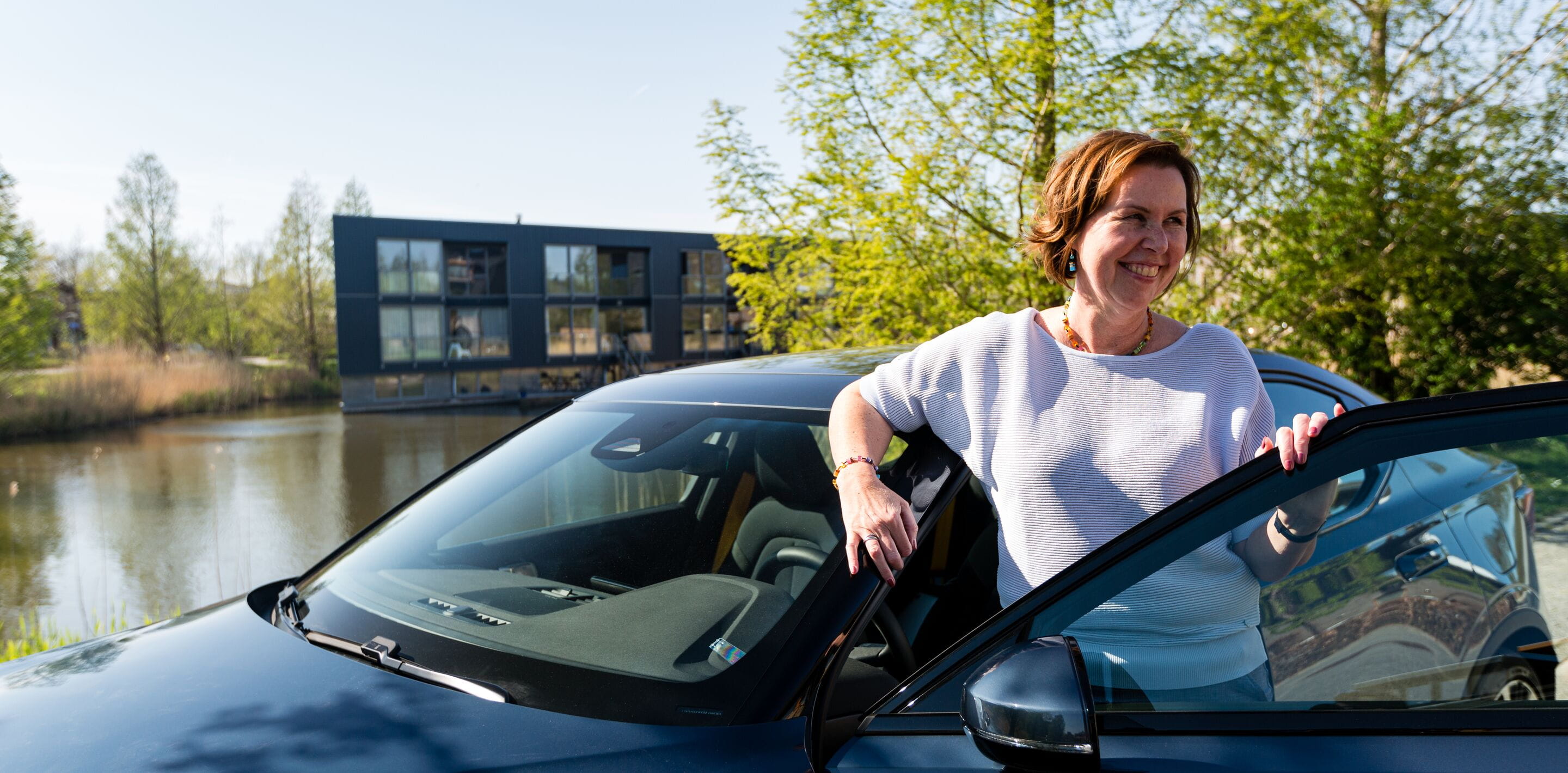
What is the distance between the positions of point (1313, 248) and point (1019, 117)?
3063mm

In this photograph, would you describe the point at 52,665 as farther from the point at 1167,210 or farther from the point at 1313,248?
the point at 1313,248

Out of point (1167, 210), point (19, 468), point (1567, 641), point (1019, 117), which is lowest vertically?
point (19, 468)

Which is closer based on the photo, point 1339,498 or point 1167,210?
point 1339,498

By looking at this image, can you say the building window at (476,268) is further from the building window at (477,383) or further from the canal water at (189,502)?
the canal water at (189,502)

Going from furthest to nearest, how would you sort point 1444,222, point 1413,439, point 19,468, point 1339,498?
point 19,468, point 1444,222, point 1339,498, point 1413,439

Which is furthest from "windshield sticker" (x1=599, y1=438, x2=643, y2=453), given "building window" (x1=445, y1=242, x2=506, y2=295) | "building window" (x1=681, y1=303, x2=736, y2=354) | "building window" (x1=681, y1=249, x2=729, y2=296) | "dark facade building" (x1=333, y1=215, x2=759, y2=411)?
"building window" (x1=681, y1=303, x2=736, y2=354)

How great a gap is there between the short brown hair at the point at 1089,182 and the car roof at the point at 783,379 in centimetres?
58

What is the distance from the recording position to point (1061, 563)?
5.57 ft

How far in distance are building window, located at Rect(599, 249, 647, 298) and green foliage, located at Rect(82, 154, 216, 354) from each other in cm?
1979

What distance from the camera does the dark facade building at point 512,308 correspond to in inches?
1513

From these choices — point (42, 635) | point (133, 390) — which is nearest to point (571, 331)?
point (133, 390)

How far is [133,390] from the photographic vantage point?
109 ft

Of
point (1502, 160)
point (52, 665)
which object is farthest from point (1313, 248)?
point (52, 665)

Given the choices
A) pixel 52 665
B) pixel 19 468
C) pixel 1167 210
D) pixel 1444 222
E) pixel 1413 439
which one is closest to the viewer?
pixel 1413 439
